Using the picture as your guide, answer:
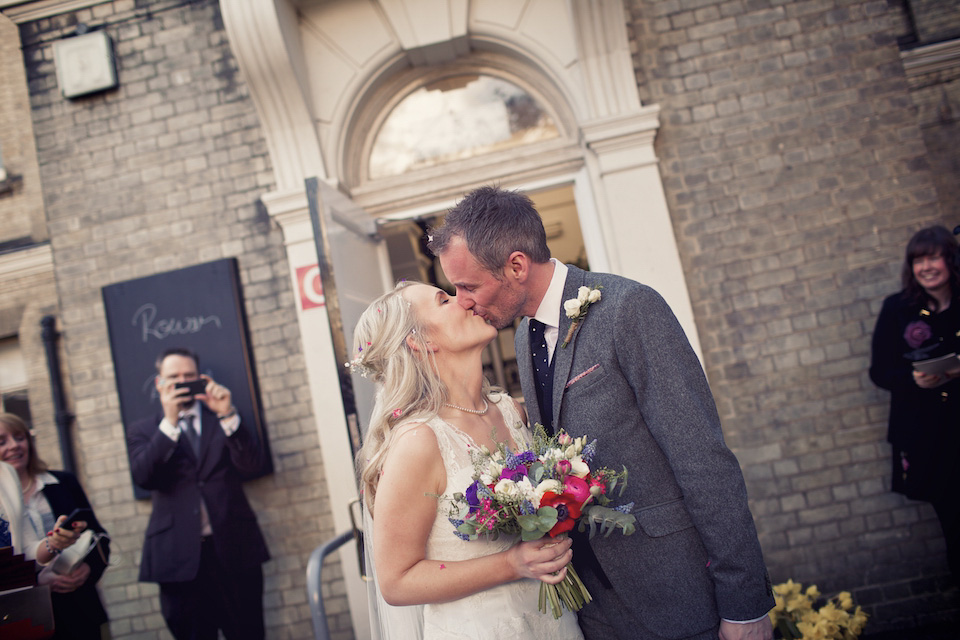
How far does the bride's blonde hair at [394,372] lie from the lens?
7.06ft

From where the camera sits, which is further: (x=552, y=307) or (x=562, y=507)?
(x=552, y=307)

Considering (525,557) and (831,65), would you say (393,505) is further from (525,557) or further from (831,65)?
(831,65)

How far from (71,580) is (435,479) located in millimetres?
2461

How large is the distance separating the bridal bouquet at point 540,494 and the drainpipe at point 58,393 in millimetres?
4237

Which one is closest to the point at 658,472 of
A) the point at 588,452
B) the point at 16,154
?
the point at 588,452

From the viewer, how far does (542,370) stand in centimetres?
218

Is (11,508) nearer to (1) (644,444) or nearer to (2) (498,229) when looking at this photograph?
(2) (498,229)

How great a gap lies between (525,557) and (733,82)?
12.8ft

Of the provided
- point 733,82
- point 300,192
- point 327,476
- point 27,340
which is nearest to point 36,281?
point 27,340

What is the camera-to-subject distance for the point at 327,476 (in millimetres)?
4387

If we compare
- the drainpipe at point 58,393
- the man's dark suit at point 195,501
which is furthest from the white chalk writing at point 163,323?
the drainpipe at point 58,393

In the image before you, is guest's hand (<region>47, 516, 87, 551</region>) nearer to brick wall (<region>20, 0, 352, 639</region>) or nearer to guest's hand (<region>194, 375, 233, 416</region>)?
guest's hand (<region>194, 375, 233, 416</region>)

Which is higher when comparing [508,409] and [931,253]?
[931,253]

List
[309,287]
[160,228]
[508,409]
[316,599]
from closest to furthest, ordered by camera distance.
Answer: [508,409] → [316,599] → [309,287] → [160,228]
